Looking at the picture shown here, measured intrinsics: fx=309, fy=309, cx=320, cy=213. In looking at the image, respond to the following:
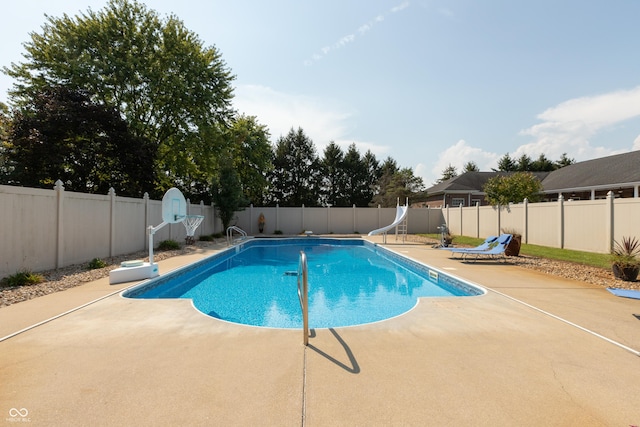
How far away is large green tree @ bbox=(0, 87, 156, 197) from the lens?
12664 millimetres

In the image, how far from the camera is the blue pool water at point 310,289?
5550 millimetres

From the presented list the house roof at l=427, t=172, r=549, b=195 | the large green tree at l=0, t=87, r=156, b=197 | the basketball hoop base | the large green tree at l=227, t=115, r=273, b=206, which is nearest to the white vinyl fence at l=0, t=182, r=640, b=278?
the basketball hoop base

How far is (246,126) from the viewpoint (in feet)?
85.8

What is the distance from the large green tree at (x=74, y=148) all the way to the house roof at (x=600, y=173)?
86.0 ft

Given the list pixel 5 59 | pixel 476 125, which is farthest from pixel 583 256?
pixel 5 59

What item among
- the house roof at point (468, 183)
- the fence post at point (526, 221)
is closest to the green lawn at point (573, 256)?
the fence post at point (526, 221)

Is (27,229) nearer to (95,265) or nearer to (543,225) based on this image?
(95,265)

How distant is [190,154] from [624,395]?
21896mm

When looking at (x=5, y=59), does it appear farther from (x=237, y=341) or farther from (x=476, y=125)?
(x=476, y=125)

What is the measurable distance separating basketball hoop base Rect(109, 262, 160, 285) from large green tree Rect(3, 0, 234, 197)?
36.6 feet

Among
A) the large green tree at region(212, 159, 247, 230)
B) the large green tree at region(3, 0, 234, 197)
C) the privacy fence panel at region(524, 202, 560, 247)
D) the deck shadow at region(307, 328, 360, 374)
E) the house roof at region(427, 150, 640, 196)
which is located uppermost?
the large green tree at region(3, 0, 234, 197)

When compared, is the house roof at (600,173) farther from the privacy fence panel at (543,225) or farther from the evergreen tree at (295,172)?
the evergreen tree at (295,172)

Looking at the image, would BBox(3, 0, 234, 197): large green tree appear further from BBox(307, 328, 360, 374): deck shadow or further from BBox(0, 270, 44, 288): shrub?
BBox(307, 328, 360, 374): deck shadow

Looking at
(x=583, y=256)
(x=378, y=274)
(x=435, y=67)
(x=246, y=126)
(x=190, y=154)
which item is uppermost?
(x=246, y=126)
